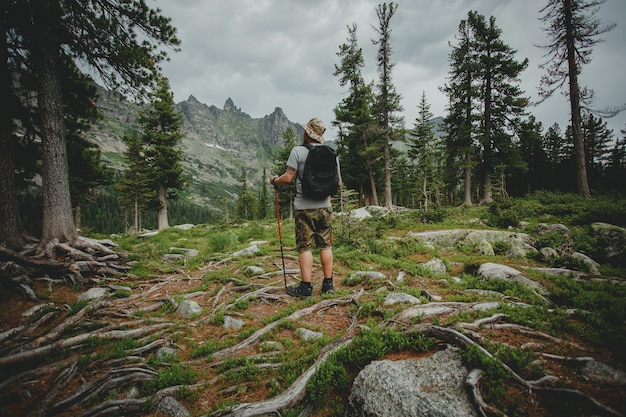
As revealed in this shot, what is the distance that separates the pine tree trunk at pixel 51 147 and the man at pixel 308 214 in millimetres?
6654

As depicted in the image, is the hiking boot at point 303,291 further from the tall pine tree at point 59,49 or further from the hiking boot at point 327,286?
the tall pine tree at point 59,49

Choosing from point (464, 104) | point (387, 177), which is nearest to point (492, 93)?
point (464, 104)

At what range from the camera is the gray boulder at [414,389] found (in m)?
1.92

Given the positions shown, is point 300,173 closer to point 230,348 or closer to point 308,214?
point 308,214

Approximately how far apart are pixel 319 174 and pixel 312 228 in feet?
3.31

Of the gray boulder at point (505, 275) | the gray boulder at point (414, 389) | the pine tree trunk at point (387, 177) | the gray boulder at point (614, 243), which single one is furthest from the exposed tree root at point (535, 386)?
the pine tree trunk at point (387, 177)

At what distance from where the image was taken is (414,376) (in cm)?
225

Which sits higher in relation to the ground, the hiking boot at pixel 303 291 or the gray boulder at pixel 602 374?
the gray boulder at pixel 602 374

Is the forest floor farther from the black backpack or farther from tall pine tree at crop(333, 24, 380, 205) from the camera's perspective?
tall pine tree at crop(333, 24, 380, 205)

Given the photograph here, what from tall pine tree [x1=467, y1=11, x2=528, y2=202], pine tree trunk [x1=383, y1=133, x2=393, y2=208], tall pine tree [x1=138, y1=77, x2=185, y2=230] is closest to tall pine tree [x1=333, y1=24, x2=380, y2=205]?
pine tree trunk [x1=383, y1=133, x2=393, y2=208]

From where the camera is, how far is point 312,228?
4.65 meters

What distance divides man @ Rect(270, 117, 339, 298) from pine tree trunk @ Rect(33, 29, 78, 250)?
665cm

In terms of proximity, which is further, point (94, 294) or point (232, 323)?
point (94, 294)

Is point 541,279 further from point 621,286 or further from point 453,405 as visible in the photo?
point 453,405
